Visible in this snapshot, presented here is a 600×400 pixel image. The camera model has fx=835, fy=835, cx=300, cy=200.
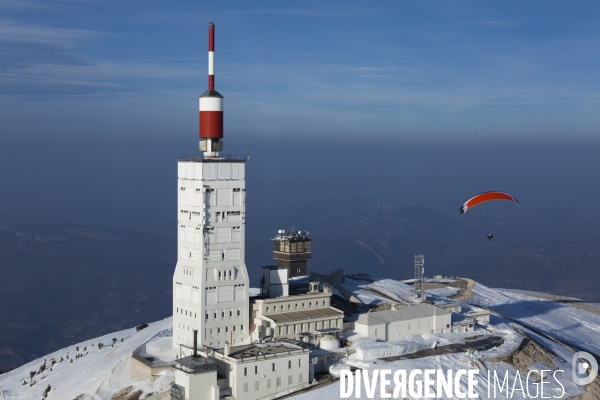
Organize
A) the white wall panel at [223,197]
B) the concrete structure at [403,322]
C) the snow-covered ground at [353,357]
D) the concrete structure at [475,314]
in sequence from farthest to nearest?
the concrete structure at [475,314], the concrete structure at [403,322], the white wall panel at [223,197], the snow-covered ground at [353,357]

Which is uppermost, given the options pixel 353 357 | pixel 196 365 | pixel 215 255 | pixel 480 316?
pixel 215 255

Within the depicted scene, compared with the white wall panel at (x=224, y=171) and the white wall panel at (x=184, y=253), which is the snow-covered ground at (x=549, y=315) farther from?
the white wall panel at (x=184, y=253)

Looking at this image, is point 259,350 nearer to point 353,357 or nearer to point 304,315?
point 353,357

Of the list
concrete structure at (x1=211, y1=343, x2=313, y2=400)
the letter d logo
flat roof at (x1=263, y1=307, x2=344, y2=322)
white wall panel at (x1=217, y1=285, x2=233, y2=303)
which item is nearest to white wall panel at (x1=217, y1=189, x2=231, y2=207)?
white wall panel at (x1=217, y1=285, x2=233, y2=303)

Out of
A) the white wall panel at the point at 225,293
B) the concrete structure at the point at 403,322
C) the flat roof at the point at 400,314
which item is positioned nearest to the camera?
the white wall panel at the point at 225,293

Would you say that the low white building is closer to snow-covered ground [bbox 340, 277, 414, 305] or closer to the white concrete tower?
the white concrete tower

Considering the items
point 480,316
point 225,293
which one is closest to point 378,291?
point 480,316

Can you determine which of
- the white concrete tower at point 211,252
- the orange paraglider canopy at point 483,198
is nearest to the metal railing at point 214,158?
the white concrete tower at point 211,252


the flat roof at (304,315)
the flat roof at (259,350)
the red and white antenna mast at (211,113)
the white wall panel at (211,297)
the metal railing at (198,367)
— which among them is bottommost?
the metal railing at (198,367)
